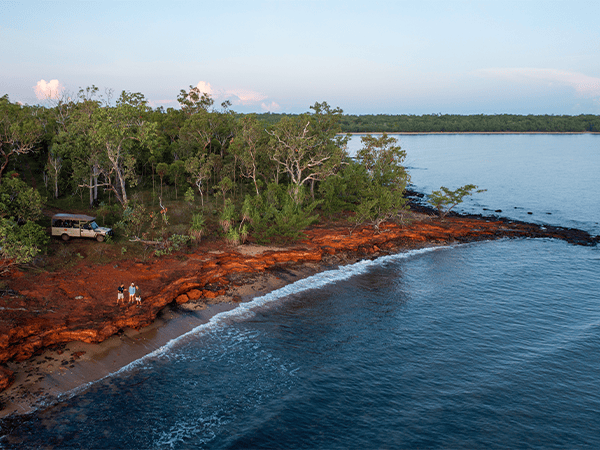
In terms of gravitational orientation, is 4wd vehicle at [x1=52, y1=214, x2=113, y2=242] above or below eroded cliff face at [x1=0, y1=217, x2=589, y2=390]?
above

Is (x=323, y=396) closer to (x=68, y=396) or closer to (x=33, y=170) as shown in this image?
(x=68, y=396)

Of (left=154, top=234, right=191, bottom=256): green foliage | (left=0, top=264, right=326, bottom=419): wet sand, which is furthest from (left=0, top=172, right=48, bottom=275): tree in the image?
(left=154, top=234, right=191, bottom=256): green foliage

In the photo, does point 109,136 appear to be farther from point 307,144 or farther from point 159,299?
point 307,144

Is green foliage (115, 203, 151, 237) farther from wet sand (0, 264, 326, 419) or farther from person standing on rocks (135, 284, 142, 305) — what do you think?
wet sand (0, 264, 326, 419)

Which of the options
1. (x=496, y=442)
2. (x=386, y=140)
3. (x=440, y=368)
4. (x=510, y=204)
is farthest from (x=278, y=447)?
(x=510, y=204)

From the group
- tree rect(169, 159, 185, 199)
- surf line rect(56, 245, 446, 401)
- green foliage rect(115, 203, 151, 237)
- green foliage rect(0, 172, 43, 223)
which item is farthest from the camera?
tree rect(169, 159, 185, 199)

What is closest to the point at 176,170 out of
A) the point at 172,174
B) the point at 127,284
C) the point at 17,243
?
the point at 172,174
